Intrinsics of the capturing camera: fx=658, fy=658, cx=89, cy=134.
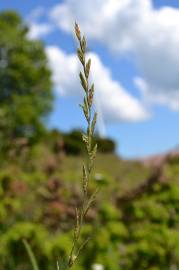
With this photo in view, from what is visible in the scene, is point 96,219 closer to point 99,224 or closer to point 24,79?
point 99,224

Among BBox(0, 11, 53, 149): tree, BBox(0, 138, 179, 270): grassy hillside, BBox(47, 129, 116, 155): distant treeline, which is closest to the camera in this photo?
BBox(0, 138, 179, 270): grassy hillside

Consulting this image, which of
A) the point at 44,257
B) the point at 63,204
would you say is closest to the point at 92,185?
the point at 63,204

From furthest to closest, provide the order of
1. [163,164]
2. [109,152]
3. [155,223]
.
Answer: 1. [109,152]
2. [163,164]
3. [155,223]

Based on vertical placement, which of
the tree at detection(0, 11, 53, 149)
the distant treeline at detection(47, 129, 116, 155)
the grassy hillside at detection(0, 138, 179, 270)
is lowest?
the grassy hillside at detection(0, 138, 179, 270)

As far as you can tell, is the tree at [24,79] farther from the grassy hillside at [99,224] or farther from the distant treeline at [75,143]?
the grassy hillside at [99,224]

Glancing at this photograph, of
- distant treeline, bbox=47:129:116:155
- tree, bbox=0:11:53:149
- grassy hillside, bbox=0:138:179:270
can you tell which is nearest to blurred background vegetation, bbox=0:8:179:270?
grassy hillside, bbox=0:138:179:270

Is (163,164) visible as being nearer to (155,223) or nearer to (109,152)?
(155,223)

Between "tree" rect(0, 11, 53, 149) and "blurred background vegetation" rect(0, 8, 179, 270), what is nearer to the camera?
"blurred background vegetation" rect(0, 8, 179, 270)

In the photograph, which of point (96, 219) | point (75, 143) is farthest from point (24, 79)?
point (96, 219)

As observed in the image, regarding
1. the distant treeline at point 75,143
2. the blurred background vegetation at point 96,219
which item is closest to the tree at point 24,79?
the distant treeline at point 75,143

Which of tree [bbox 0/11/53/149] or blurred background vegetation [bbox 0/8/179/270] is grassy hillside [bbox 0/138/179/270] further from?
tree [bbox 0/11/53/149]
